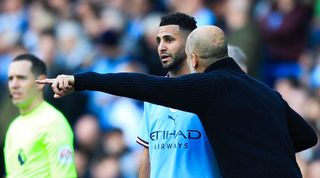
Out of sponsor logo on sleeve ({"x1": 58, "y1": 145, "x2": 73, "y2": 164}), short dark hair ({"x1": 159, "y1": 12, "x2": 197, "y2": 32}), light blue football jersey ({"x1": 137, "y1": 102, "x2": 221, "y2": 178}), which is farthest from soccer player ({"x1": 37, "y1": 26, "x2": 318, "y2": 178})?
sponsor logo on sleeve ({"x1": 58, "y1": 145, "x2": 73, "y2": 164})

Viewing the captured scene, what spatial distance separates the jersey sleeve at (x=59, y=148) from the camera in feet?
27.8

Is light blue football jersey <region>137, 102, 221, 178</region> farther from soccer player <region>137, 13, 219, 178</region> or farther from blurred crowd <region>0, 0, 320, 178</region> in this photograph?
blurred crowd <region>0, 0, 320, 178</region>

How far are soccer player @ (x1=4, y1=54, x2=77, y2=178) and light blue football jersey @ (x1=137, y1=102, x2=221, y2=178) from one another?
3.78 ft

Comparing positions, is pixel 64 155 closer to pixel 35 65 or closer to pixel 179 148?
pixel 35 65

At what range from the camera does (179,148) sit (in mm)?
7422

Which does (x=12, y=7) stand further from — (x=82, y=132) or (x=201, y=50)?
(x=201, y=50)

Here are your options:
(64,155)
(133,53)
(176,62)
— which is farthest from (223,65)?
(133,53)

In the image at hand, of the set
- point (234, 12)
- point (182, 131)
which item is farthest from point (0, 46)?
point (182, 131)

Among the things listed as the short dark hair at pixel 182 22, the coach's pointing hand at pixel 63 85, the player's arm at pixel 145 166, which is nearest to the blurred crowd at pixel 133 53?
the player's arm at pixel 145 166

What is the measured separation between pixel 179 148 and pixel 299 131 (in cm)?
88

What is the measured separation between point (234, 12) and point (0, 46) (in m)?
4.73

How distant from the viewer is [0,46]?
639 inches

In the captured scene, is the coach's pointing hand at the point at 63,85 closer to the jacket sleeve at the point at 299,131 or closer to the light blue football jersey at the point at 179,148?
the light blue football jersey at the point at 179,148

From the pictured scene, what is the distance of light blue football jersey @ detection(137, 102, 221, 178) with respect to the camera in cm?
736
